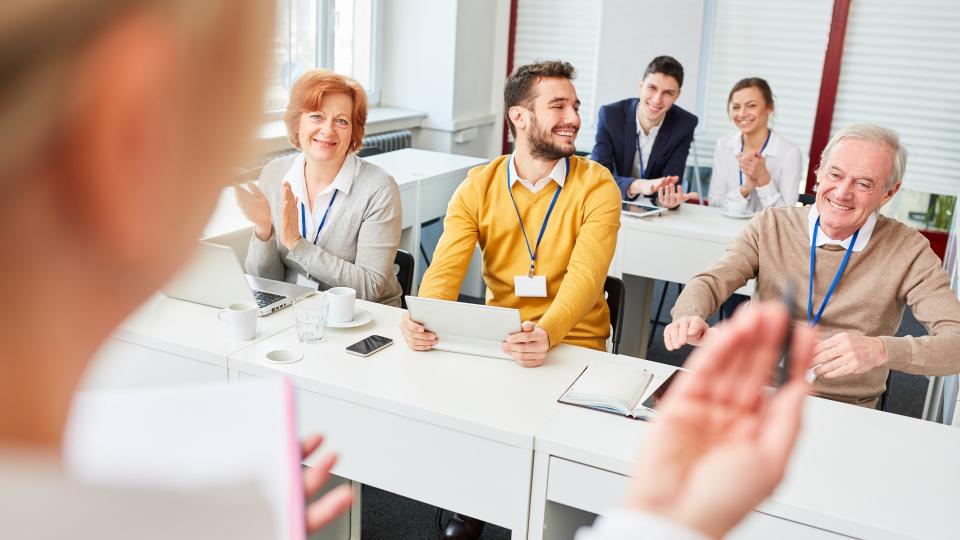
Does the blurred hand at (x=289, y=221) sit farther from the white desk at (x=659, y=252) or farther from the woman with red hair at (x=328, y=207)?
the white desk at (x=659, y=252)

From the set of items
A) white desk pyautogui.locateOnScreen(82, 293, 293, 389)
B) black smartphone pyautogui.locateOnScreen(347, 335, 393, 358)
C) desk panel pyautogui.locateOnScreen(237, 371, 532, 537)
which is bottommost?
desk panel pyautogui.locateOnScreen(237, 371, 532, 537)

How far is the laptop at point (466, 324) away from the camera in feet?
6.79

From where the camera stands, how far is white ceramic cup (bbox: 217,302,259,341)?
2.18 meters

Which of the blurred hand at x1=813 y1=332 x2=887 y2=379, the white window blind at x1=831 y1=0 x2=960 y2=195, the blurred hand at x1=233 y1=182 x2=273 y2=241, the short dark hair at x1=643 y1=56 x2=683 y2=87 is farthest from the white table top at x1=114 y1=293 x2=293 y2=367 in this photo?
the white window blind at x1=831 y1=0 x2=960 y2=195

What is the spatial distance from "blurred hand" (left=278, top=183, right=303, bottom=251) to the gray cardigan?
3cm

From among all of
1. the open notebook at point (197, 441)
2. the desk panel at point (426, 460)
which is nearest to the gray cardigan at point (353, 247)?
the desk panel at point (426, 460)

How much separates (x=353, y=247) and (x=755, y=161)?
88.1 inches

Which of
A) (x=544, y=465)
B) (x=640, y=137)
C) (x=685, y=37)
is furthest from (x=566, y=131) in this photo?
(x=685, y=37)

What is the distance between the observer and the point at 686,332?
207cm

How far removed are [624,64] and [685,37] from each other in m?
0.45

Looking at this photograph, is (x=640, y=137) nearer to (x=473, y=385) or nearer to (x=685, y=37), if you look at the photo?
(x=685, y=37)

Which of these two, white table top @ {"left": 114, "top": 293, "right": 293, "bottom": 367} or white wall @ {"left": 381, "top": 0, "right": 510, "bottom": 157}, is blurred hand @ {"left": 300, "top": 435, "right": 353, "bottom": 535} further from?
white wall @ {"left": 381, "top": 0, "right": 510, "bottom": 157}

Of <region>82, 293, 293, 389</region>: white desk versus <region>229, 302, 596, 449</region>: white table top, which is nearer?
<region>229, 302, 596, 449</region>: white table top

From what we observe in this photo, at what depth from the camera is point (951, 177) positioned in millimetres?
5520
